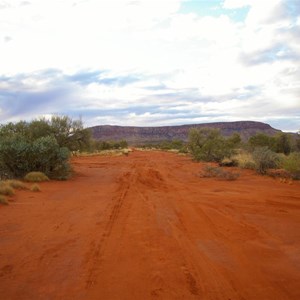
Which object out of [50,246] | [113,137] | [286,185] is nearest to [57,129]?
[286,185]

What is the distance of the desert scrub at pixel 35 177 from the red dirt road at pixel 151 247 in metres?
5.07

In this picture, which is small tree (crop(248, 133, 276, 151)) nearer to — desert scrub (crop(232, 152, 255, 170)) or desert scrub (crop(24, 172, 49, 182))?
desert scrub (crop(232, 152, 255, 170))

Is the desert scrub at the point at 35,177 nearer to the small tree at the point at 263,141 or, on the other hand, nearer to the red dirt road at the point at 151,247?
the red dirt road at the point at 151,247

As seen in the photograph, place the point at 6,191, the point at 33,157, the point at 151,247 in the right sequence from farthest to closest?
the point at 33,157, the point at 6,191, the point at 151,247

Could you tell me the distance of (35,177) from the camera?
20281 millimetres

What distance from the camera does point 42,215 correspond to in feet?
37.9

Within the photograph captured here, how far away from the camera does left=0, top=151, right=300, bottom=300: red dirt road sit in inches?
234

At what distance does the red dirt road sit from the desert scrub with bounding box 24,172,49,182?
507 cm

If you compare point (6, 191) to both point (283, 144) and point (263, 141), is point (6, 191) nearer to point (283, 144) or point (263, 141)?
point (263, 141)

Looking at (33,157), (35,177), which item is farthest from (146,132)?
(35,177)

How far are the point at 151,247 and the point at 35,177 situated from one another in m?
13.5

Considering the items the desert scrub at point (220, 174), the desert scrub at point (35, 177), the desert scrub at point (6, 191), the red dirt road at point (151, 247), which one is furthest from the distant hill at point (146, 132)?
the red dirt road at point (151, 247)

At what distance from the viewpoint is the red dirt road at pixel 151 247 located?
5.93 m

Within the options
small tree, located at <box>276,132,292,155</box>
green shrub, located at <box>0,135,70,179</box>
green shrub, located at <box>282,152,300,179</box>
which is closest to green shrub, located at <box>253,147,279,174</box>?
green shrub, located at <box>282,152,300,179</box>
